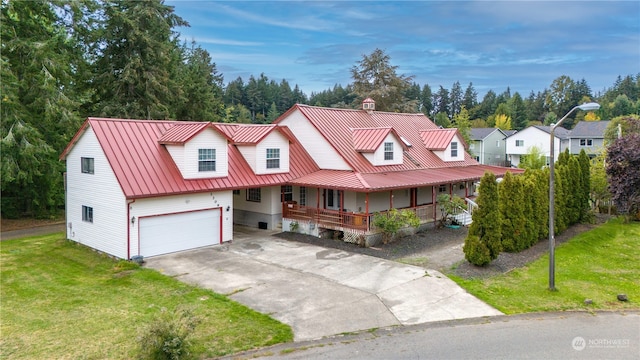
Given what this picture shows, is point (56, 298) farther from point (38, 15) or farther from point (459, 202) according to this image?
point (38, 15)

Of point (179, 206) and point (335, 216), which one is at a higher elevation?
point (179, 206)

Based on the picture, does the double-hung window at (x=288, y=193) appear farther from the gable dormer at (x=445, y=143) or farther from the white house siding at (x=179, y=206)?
the gable dormer at (x=445, y=143)

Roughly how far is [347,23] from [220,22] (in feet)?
27.1

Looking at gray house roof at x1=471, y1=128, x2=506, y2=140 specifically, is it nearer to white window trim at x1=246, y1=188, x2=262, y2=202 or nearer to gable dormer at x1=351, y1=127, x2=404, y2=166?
gable dormer at x1=351, y1=127, x2=404, y2=166

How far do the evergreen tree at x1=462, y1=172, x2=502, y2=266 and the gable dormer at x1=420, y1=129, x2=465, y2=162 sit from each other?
11281mm

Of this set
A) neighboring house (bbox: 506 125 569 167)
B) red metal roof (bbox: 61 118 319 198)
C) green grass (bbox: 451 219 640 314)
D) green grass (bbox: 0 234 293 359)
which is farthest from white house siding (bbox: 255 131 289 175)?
neighboring house (bbox: 506 125 569 167)

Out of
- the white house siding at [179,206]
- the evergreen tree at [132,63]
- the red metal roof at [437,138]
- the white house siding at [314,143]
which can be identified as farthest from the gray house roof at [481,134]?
the white house siding at [179,206]

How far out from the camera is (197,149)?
18.0 m

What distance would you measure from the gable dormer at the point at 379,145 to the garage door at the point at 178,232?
8.66m

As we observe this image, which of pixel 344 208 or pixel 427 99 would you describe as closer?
pixel 344 208

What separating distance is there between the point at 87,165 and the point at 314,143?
1127 centimetres

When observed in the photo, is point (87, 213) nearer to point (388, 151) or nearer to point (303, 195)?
point (303, 195)

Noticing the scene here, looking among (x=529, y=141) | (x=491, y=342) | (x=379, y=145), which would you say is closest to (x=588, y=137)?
(x=529, y=141)

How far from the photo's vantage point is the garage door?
53.9 feet
